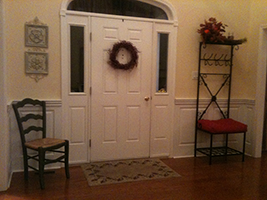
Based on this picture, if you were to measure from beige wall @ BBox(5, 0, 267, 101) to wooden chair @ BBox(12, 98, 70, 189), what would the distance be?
19 centimetres

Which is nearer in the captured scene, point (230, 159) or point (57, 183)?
point (57, 183)

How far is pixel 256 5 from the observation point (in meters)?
4.21

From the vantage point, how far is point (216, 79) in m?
4.26

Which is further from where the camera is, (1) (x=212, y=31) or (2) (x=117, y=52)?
(1) (x=212, y=31)

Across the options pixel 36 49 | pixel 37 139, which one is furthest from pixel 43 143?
pixel 36 49

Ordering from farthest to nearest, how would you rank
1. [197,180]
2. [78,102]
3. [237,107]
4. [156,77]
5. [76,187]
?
[237,107]
[156,77]
[78,102]
[197,180]
[76,187]

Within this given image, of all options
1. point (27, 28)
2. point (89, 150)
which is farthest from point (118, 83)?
point (27, 28)

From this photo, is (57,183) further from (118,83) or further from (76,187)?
(118,83)

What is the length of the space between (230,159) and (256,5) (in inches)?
100

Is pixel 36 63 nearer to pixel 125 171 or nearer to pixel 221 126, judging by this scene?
pixel 125 171

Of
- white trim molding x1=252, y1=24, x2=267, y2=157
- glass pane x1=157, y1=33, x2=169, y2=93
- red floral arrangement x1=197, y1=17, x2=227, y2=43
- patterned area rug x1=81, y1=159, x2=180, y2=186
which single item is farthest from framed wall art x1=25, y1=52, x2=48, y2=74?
white trim molding x1=252, y1=24, x2=267, y2=157

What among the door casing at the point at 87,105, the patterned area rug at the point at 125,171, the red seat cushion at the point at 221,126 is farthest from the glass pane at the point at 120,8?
the patterned area rug at the point at 125,171

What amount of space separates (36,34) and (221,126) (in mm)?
2913

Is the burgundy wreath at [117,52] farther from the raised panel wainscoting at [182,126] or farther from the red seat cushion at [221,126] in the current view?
the red seat cushion at [221,126]
